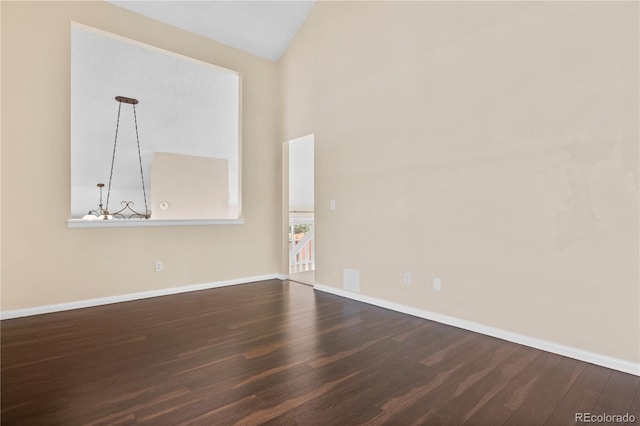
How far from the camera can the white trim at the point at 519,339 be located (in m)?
2.19

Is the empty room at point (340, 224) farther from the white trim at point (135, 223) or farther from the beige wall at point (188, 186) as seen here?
the beige wall at point (188, 186)

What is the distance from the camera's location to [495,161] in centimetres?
276

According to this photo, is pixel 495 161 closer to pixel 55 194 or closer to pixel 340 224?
pixel 340 224

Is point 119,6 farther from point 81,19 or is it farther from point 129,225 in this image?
point 129,225

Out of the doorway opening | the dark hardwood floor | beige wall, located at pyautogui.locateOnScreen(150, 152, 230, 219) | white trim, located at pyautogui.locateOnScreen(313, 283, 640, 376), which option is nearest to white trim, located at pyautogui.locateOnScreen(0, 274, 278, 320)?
the dark hardwood floor

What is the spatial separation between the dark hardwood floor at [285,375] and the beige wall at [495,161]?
0.47m

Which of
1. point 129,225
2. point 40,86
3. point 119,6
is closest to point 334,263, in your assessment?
point 129,225

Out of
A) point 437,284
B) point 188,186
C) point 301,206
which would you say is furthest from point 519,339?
point 301,206

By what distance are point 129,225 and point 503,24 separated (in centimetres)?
437

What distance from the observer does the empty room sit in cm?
199

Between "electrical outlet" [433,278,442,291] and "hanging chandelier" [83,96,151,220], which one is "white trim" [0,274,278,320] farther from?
"electrical outlet" [433,278,442,291]

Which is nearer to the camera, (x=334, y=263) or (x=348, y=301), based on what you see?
(x=348, y=301)

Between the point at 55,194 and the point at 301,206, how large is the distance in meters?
5.50

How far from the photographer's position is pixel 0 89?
125 inches
